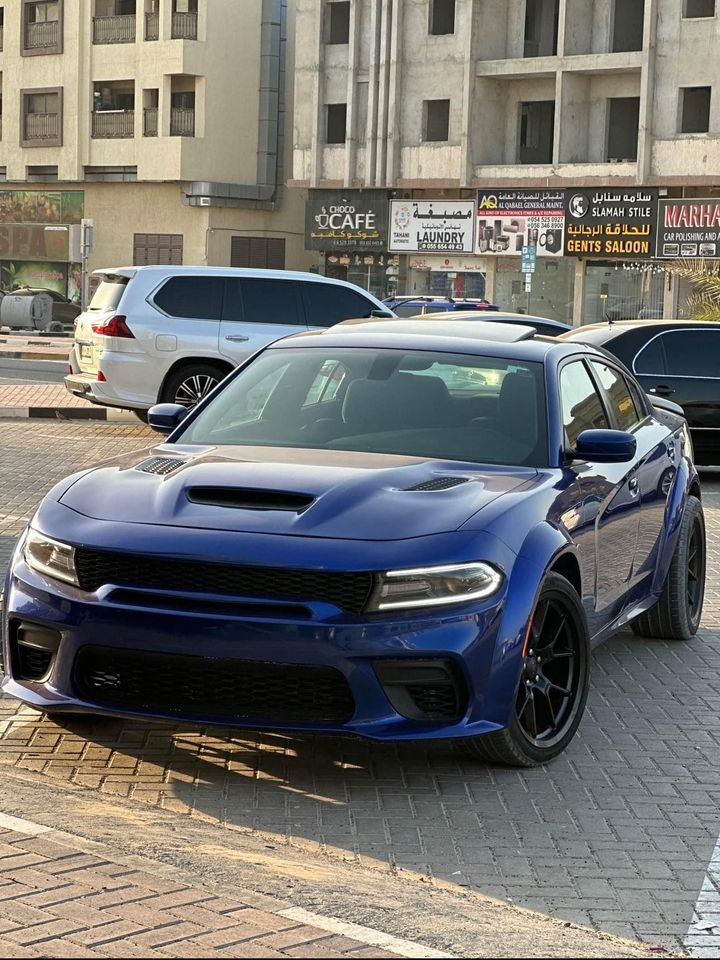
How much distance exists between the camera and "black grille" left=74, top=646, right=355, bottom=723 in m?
5.35

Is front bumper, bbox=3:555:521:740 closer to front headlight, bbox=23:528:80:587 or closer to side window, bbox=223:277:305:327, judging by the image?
front headlight, bbox=23:528:80:587

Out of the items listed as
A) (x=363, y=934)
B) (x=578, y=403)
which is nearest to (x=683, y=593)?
(x=578, y=403)

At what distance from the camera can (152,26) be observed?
5566 centimetres

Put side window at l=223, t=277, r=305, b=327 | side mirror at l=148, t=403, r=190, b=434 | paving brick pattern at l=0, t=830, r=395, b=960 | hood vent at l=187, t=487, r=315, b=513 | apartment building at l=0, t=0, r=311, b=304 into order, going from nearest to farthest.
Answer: paving brick pattern at l=0, t=830, r=395, b=960
hood vent at l=187, t=487, r=315, b=513
side mirror at l=148, t=403, r=190, b=434
side window at l=223, t=277, r=305, b=327
apartment building at l=0, t=0, r=311, b=304

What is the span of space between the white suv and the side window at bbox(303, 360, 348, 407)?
1147 centimetres

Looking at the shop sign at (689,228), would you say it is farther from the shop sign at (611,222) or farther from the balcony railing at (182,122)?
the balcony railing at (182,122)

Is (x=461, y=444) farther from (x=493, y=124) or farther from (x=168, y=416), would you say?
(x=493, y=124)

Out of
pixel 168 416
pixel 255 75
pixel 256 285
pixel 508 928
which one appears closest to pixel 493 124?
pixel 255 75

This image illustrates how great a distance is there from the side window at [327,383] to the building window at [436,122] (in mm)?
44083

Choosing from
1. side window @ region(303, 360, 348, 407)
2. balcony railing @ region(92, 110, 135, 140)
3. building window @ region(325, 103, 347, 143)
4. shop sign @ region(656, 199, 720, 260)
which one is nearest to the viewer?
side window @ region(303, 360, 348, 407)

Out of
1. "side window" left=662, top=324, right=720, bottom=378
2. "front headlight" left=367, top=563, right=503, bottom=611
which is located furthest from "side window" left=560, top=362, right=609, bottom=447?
"side window" left=662, top=324, right=720, bottom=378

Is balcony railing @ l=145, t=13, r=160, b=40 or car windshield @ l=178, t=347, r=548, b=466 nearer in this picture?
car windshield @ l=178, t=347, r=548, b=466

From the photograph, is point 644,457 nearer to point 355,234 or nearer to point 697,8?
point 697,8

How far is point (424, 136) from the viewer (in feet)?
164
